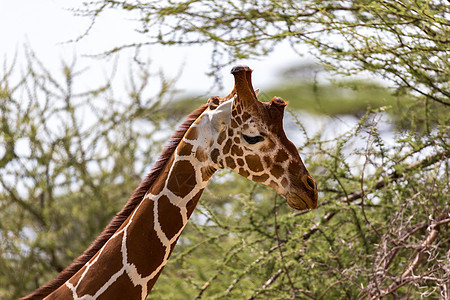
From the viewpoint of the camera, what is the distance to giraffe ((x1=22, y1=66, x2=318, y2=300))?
223 cm

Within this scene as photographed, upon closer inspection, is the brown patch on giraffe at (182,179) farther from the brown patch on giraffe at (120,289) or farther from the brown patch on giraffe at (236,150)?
the brown patch on giraffe at (120,289)

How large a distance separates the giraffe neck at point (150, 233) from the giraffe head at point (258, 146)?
0.07 metres

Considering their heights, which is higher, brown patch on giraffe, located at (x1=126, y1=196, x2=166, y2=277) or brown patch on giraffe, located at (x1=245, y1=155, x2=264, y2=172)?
brown patch on giraffe, located at (x1=245, y1=155, x2=264, y2=172)

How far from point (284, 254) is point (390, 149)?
0.96 m

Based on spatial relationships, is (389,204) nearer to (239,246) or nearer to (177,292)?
(239,246)

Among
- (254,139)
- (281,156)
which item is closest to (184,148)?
(254,139)

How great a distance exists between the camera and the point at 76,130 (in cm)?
812

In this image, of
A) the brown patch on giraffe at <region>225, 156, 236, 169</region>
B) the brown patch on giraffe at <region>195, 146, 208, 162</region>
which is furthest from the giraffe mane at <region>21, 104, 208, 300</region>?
the brown patch on giraffe at <region>225, 156, 236, 169</region>

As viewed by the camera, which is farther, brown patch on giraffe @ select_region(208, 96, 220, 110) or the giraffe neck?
brown patch on giraffe @ select_region(208, 96, 220, 110)

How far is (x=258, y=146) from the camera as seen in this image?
2.25 m

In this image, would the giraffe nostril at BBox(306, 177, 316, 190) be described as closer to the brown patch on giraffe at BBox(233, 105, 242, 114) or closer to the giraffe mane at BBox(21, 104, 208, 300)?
the brown patch on giraffe at BBox(233, 105, 242, 114)

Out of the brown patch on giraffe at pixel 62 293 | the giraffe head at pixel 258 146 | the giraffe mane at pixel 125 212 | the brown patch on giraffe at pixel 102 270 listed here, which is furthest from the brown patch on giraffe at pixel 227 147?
the brown patch on giraffe at pixel 62 293

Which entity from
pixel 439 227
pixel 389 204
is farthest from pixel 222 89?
pixel 439 227

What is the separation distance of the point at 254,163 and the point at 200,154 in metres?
0.21
